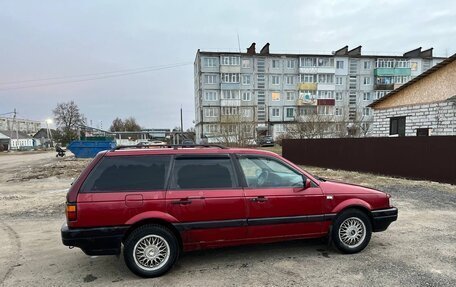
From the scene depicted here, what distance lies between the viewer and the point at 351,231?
4.71m

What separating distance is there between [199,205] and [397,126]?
18.7 metres

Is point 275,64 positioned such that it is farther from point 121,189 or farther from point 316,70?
point 121,189

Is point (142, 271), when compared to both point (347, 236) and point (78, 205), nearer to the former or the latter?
point (78, 205)

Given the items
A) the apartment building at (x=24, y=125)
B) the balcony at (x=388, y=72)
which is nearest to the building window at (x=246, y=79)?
the balcony at (x=388, y=72)

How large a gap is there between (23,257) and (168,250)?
2515 millimetres

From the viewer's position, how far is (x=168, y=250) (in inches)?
160

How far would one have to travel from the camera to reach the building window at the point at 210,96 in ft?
182

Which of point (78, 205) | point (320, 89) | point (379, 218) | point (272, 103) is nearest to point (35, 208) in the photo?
point (78, 205)

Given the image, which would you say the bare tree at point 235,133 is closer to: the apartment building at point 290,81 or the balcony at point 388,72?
the apartment building at point 290,81

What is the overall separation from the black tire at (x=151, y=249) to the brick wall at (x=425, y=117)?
1657 cm

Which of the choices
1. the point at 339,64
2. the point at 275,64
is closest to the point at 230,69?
the point at 275,64

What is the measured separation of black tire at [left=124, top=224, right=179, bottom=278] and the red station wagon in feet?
0.04

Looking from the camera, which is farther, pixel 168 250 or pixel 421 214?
pixel 421 214

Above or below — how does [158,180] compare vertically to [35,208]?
above
